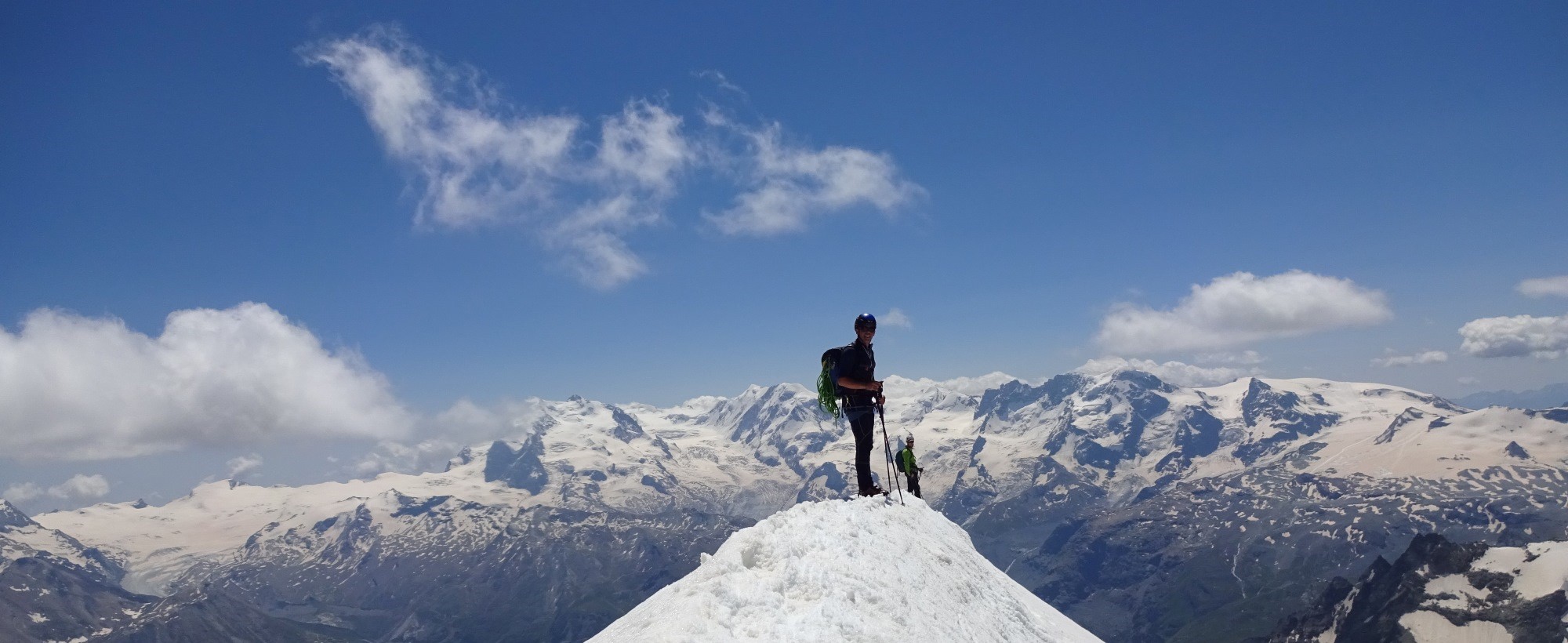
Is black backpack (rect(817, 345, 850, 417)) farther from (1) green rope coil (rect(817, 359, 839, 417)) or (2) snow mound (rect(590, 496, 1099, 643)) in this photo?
(2) snow mound (rect(590, 496, 1099, 643))

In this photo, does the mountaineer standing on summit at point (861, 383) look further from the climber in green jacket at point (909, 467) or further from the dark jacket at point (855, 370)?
the climber in green jacket at point (909, 467)

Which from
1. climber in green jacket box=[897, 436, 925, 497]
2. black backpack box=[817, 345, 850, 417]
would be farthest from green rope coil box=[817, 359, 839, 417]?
climber in green jacket box=[897, 436, 925, 497]

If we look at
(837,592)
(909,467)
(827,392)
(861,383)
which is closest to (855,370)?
(861,383)

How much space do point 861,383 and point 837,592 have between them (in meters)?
6.39

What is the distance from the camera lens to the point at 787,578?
11211 millimetres

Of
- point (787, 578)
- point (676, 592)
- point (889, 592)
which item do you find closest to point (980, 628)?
point (889, 592)

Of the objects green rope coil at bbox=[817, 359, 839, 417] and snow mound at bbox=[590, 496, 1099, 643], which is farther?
green rope coil at bbox=[817, 359, 839, 417]

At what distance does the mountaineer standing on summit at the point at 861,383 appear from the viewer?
54.8 ft

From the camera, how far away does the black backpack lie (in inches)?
670

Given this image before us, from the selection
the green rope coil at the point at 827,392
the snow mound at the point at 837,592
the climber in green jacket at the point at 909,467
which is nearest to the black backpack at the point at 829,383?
the green rope coil at the point at 827,392

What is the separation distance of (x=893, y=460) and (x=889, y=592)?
10504mm

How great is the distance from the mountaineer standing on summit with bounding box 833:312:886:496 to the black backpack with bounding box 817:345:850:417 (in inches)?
3.7

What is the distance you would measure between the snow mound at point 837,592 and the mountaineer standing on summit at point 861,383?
1.44 metres

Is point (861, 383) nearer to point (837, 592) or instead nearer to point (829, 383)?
point (829, 383)
